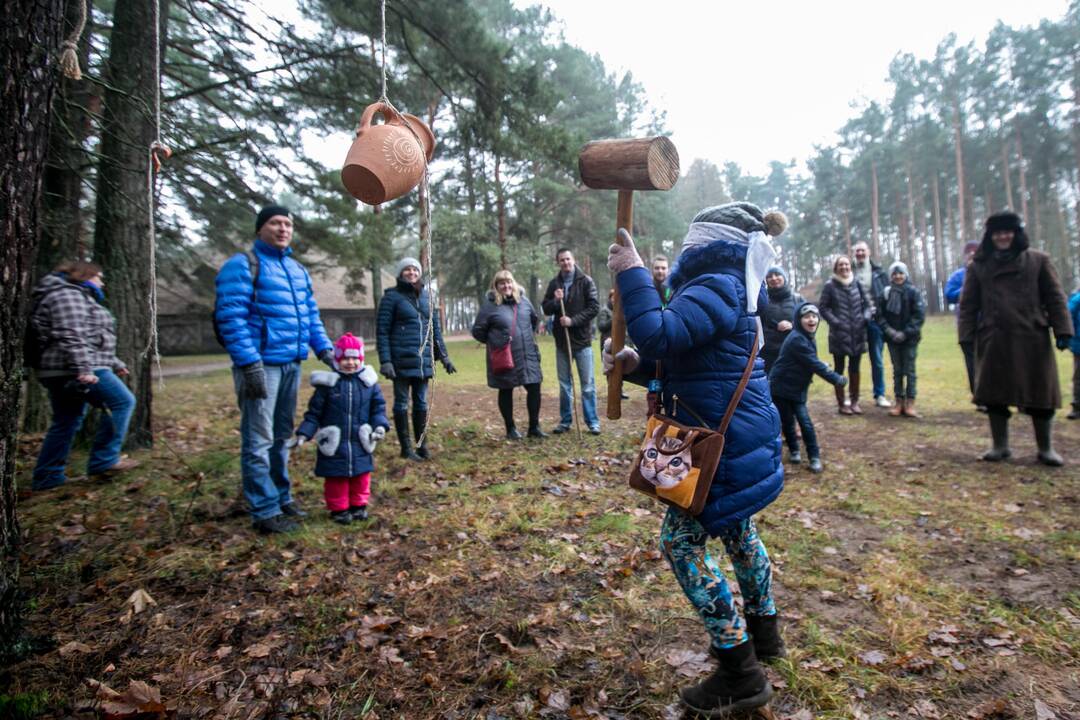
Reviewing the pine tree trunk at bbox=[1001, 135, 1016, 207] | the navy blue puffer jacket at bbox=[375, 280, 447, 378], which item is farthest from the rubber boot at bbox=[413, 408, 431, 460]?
the pine tree trunk at bbox=[1001, 135, 1016, 207]

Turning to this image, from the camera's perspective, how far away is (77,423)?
474 cm

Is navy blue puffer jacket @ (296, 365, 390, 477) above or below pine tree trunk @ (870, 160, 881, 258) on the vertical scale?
below

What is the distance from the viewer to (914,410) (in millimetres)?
7816

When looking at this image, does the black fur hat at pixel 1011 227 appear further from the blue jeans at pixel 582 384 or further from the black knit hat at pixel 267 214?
the black knit hat at pixel 267 214

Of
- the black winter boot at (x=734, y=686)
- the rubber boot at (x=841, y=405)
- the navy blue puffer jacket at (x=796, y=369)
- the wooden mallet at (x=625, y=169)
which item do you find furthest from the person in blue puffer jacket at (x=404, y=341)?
the rubber boot at (x=841, y=405)

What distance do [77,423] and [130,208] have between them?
86.0 inches

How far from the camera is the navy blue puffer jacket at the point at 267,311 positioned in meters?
3.74

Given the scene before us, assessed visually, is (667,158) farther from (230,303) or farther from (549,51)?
(549,51)

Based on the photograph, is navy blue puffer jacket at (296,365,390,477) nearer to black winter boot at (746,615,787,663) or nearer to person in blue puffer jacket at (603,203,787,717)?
person in blue puffer jacket at (603,203,787,717)

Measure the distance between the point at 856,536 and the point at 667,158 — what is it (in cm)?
305

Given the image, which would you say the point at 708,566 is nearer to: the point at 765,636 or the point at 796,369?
the point at 765,636

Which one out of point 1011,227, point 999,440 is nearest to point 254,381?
point 1011,227

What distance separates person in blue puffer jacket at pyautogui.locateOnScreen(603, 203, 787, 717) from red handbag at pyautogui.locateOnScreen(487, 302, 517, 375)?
4.26 m

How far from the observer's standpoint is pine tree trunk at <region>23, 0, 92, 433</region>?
4.55m
